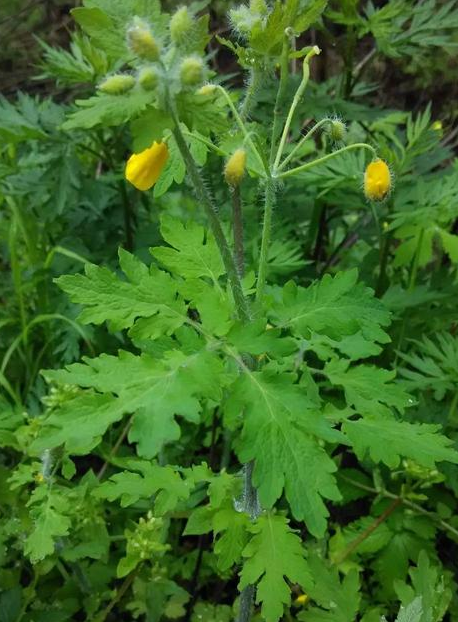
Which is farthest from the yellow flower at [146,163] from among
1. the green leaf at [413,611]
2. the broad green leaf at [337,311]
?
the green leaf at [413,611]

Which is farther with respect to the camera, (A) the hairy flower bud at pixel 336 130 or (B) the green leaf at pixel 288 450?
(A) the hairy flower bud at pixel 336 130

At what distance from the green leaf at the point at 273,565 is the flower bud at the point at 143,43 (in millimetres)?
1067

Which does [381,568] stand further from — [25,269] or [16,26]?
[16,26]

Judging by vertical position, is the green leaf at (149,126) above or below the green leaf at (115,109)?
below

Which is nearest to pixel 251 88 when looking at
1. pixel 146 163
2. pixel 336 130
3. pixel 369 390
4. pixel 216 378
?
pixel 336 130

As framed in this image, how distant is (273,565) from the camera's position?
1441mm

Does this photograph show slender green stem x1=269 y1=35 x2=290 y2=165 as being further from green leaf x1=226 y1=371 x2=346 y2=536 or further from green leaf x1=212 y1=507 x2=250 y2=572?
green leaf x1=212 y1=507 x2=250 y2=572

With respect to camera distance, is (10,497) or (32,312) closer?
(10,497)

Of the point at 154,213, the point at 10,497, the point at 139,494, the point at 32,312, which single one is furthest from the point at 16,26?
the point at 139,494

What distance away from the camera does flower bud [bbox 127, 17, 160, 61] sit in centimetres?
109

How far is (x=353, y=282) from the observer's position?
148 centimetres

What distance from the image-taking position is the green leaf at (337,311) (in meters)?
1.44

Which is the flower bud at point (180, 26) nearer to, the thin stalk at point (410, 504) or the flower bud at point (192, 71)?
the flower bud at point (192, 71)

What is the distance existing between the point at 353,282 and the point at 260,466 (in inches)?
19.7
